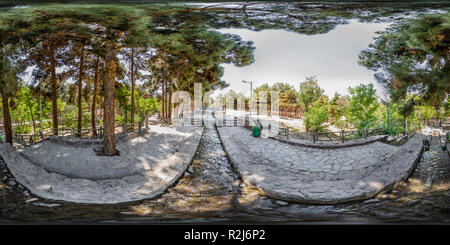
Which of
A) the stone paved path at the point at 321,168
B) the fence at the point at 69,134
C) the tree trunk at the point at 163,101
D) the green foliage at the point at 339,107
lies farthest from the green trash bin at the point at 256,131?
the fence at the point at 69,134

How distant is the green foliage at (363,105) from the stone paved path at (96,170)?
35.6 inches

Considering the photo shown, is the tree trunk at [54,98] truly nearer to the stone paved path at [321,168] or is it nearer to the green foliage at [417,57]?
the stone paved path at [321,168]

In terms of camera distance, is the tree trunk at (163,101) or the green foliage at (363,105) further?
the tree trunk at (163,101)

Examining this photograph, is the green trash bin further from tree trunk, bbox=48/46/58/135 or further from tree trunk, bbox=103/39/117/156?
tree trunk, bbox=48/46/58/135

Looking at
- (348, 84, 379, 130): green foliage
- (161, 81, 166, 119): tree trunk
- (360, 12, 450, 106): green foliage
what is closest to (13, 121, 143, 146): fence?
(161, 81, 166, 119): tree trunk

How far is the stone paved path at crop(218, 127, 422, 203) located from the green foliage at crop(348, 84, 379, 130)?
164 mm

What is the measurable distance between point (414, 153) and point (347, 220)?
1.71ft

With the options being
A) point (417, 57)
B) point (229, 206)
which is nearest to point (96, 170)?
point (229, 206)

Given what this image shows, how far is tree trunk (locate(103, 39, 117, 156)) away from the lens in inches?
48.9

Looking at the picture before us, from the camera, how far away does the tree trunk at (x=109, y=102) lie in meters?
1.24

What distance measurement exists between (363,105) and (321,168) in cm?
38

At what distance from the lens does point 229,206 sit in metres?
1.26

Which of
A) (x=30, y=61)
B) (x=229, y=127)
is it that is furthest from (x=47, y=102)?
(x=229, y=127)
